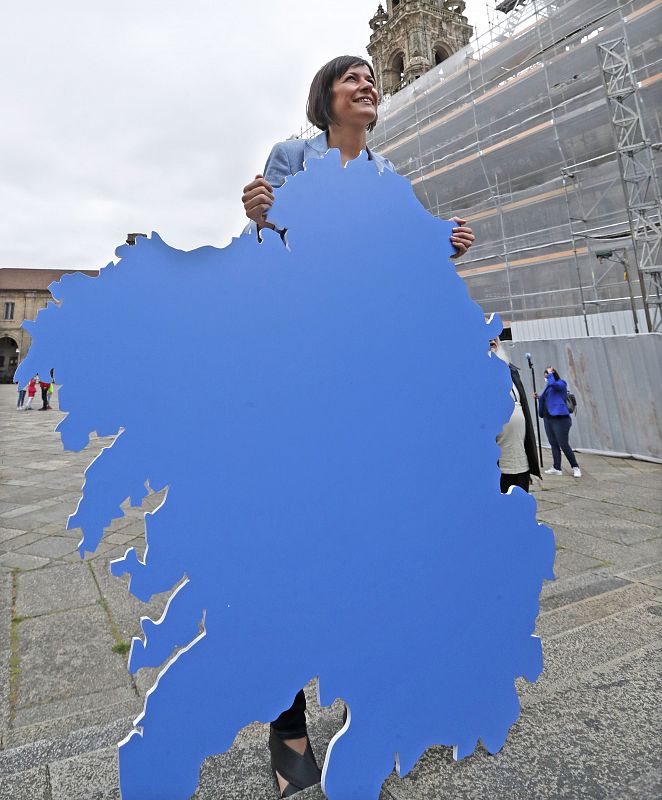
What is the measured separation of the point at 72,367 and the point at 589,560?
10.8 ft

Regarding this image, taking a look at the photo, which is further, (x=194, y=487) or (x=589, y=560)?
(x=589, y=560)

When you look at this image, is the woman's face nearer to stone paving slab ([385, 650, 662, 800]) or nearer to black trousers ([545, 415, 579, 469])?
stone paving slab ([385, 650, 662, 800])

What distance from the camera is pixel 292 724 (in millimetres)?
1307

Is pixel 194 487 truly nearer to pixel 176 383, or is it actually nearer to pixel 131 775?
pixel 176 383

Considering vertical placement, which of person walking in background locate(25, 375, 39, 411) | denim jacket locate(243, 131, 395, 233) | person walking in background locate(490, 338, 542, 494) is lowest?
person walking in background locate(490, 338, 542, 494)

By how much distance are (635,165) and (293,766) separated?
11.7m

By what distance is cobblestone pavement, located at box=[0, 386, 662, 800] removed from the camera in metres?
1.27

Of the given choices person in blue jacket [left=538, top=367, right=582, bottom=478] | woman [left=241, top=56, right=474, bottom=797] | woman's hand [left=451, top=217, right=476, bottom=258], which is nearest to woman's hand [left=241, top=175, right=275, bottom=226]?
woman [left=241, top=56, right=474, bottom=797]

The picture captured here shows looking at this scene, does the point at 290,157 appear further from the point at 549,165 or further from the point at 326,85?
the point at 549,165

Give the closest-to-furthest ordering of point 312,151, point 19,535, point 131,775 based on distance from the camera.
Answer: point 131,775
point 312,151
point 19,535

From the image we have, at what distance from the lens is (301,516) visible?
44.8 inches

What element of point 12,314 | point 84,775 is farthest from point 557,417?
point 12,314

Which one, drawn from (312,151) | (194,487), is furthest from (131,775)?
(312,151)

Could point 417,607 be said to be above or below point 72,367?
below
